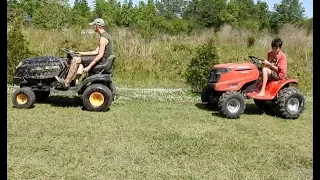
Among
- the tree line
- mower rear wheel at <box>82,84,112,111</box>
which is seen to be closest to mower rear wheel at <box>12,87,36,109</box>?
mower rear wheel at <box>82,84,112,111</box>

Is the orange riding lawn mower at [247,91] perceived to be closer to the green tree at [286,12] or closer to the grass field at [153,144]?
the grass field at [153,144]

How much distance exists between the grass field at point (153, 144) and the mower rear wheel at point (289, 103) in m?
0.17

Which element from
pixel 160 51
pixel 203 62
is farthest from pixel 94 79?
pixel 160 51

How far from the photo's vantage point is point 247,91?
23.7 feet

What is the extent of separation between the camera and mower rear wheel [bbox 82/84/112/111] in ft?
23.0

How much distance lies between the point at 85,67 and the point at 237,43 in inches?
448

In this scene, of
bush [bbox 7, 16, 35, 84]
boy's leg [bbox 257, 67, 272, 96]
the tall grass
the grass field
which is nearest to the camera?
the grass field

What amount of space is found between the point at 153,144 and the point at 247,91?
2.82m

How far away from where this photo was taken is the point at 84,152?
4.62 metres

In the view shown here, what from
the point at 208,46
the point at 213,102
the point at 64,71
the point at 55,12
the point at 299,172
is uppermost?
the point at 55,12

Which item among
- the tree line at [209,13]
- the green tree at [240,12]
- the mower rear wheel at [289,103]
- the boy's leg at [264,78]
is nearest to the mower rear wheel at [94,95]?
the boy's leg at [264,78]

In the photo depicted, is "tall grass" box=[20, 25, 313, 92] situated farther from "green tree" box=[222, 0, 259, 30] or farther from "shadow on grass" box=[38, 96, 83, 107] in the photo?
"green tree" box=[222, 0, 259, 30]

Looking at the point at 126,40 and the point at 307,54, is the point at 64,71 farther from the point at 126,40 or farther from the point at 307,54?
the point at 307,54

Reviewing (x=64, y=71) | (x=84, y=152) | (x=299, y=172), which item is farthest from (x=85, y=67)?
(x=299, y=172)
